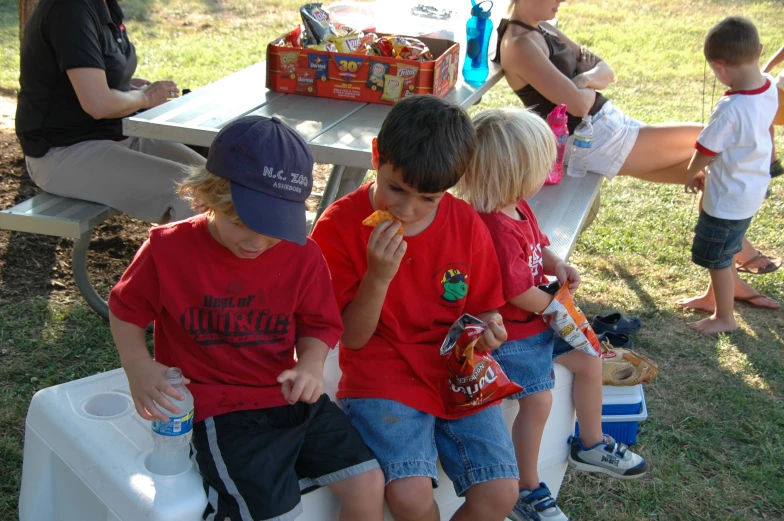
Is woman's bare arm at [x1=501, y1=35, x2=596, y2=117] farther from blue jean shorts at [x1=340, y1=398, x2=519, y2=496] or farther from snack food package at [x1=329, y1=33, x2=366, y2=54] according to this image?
blue jean shorts at [x1=340, y1=398, x2=519, y2=496]

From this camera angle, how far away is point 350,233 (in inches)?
85.4

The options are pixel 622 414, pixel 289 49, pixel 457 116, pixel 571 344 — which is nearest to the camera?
pixel 457 116

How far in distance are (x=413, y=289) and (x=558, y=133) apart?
1.89 m

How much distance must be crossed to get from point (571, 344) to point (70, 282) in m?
2.53

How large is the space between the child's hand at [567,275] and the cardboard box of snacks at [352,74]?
1078 mm

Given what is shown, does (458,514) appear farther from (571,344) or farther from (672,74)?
(672,74)

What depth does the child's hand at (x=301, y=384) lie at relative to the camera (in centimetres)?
181

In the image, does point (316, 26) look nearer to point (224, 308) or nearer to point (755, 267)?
point (224, 308)

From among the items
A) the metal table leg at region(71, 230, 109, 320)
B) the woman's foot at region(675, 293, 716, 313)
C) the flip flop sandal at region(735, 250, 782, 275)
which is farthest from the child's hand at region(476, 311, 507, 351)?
the flip flop sandal at region(735, 250, 782, 275)

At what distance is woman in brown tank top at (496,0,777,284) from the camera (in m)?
3.92

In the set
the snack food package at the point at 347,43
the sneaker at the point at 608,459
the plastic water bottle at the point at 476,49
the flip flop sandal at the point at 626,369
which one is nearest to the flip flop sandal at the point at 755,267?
the plastic water bottle at the point at 476,49

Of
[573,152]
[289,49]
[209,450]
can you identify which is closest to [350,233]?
[209,450]

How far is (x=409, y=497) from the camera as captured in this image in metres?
1.95

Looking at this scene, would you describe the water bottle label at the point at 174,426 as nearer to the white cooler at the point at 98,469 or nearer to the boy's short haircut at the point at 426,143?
the white cooler at the point at 98,469
